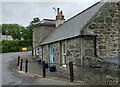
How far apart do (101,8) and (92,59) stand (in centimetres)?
334

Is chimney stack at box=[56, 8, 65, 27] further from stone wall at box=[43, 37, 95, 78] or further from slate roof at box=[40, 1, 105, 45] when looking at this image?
stone wall at box=[43, 37, 95, 78]

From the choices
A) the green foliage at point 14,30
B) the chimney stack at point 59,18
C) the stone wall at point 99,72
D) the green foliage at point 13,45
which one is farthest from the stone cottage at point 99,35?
the green foliage at point 14,30

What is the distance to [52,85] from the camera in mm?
11633

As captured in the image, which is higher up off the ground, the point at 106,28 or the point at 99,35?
the point at 106,28

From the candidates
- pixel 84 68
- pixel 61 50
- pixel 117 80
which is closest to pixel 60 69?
pixel 61 50

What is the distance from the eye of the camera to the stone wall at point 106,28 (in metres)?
13.1

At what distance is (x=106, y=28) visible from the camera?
13.5 metres

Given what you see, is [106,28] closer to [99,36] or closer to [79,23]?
[99,36]

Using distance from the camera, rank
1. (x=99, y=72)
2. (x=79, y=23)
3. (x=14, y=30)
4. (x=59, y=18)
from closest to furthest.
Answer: (x=99, y=72) < (x=79, y=23) < (x=59, y=18) < (x=14, y=30)

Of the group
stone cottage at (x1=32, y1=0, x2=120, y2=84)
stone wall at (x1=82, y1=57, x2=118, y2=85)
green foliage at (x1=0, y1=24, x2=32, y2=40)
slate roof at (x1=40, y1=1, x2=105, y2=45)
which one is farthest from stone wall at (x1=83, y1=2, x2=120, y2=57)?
green foliage at (x1=0, y1=24, x2=32, y2=40)

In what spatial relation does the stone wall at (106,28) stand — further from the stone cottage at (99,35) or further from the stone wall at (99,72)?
the stone wall at (99,72)

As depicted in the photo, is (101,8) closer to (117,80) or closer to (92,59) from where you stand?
(92,59)

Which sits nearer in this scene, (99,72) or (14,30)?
(99,72)

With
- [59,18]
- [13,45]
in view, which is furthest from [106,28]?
[13,45]
